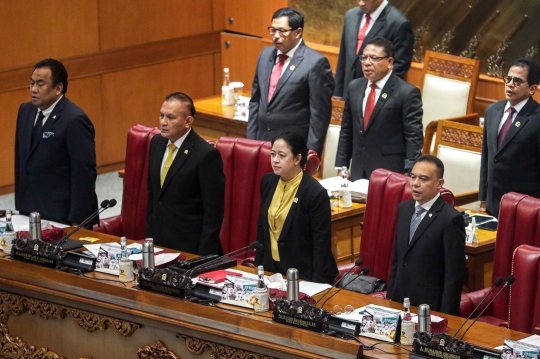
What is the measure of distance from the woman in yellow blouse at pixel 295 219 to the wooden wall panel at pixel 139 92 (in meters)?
4.21

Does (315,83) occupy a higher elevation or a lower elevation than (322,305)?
higher

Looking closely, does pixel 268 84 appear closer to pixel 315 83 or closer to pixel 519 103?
pixel 315 83

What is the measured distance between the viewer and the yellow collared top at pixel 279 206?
4.70 m

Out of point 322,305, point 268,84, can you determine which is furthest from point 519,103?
point 322,305

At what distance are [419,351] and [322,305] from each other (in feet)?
1.88

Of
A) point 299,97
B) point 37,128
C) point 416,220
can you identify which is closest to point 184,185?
point 37,128

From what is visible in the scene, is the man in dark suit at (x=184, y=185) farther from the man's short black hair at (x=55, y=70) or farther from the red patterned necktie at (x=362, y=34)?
the red patterned necktie at (x=362, y=34)

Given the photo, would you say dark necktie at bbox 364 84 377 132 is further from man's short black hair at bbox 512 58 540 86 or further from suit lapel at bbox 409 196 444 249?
suit lapel at bbox 409 196 444 249

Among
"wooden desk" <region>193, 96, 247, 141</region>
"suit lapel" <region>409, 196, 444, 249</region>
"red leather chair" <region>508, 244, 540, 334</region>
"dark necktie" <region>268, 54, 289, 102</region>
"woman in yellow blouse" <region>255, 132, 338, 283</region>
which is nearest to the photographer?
"red leather chair" <region>508, 244, 540, 334</region>

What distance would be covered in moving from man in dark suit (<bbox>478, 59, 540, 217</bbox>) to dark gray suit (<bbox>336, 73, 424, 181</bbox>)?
1.35 ft

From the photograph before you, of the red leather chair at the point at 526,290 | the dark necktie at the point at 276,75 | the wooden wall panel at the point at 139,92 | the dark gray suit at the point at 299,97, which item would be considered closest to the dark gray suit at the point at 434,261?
the red leather chair at the point at 526,290

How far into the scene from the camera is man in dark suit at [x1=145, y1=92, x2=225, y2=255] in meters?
4.91

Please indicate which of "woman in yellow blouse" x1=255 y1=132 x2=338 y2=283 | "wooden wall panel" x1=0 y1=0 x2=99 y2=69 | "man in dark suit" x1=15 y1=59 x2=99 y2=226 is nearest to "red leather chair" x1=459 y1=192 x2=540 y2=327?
"woman in yellow blouse" x1=255 y1=132 x2=338 y2=283

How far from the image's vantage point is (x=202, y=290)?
13.4 ft
